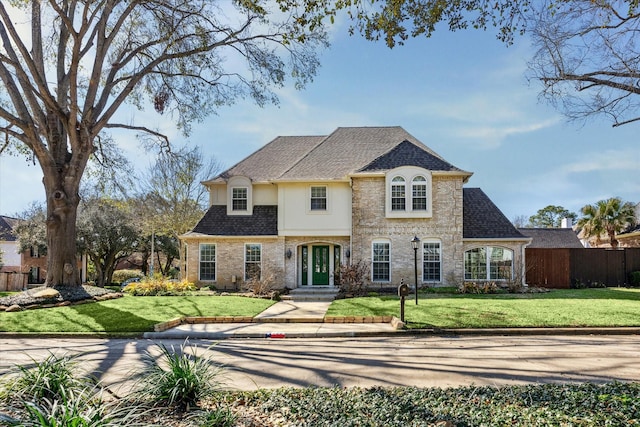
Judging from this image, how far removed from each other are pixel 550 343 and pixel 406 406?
662cm

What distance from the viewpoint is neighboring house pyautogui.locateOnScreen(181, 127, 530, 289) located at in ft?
68.0

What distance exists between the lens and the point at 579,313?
13.1m

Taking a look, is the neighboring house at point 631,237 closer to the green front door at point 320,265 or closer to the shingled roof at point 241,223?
the green front door at point 320,265

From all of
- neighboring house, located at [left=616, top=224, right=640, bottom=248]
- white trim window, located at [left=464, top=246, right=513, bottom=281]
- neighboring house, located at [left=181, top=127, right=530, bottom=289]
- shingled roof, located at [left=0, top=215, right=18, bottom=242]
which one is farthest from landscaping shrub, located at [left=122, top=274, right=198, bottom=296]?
shingled roof, located at [left=0, top=215, right=18, bottom=242]

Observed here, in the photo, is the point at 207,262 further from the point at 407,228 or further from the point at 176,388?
the point at 176,388

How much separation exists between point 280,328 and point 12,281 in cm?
2388

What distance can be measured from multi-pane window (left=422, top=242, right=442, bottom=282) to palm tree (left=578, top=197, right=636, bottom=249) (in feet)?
64.5

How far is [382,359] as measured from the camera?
8227mm

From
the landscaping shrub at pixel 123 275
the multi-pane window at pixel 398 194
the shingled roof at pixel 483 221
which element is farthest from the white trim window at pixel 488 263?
the landscaping shrub at pixel 123 275

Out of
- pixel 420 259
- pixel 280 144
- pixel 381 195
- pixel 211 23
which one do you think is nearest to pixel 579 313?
pixel 420 259

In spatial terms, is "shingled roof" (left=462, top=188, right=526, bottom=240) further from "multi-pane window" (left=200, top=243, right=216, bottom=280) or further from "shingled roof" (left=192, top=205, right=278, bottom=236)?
"multi-pane window" (left=200, top=243, right=216, bottom=280)

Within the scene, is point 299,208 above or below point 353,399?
above

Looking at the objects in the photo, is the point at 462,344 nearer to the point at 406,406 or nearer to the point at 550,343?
the point at 550,343

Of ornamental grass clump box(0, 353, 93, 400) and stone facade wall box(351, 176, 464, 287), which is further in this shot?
stone facade wall box(351, 176, 464, 287)
